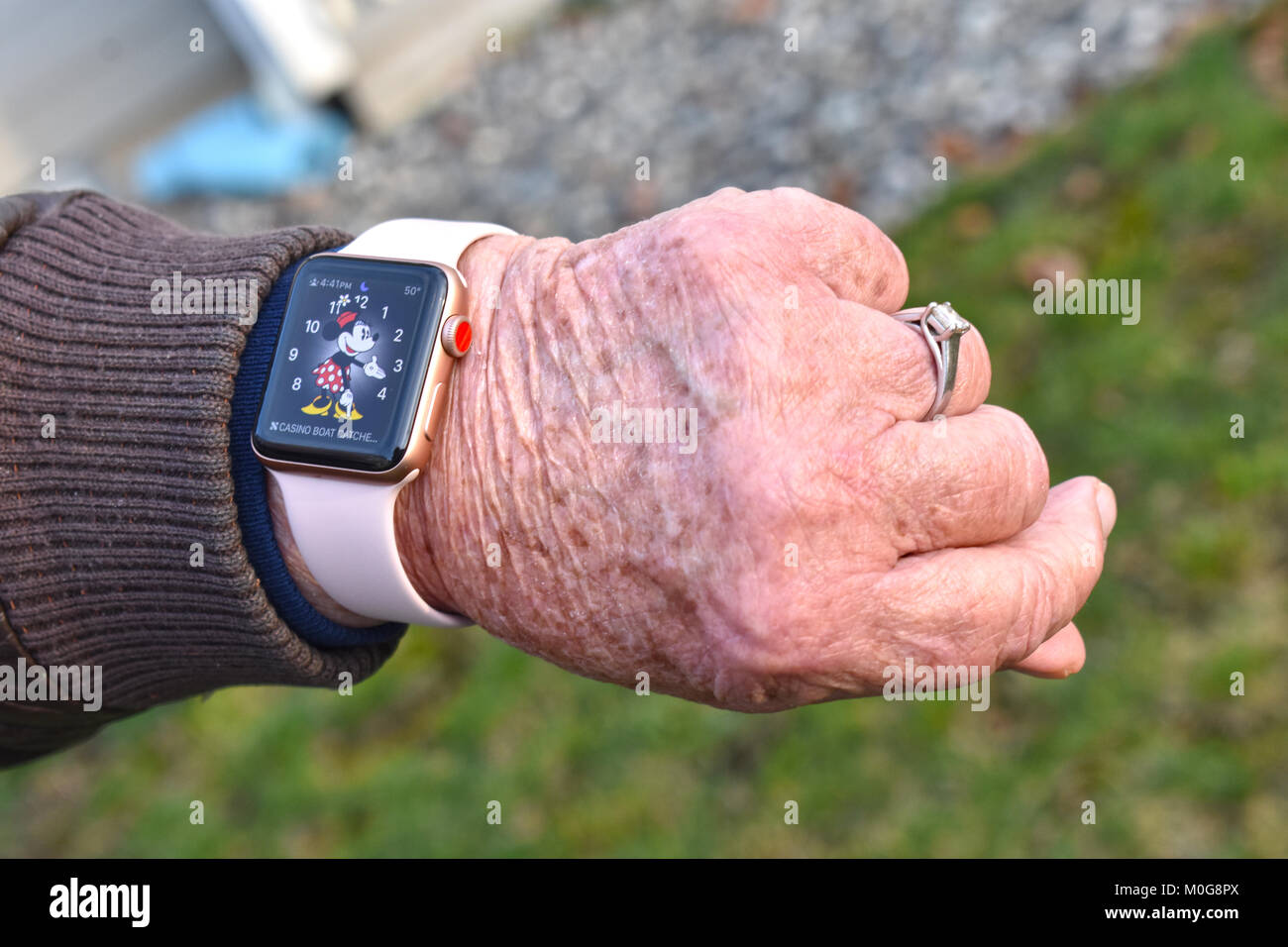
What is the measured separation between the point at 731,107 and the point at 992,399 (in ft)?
8.30

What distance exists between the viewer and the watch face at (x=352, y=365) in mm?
1685

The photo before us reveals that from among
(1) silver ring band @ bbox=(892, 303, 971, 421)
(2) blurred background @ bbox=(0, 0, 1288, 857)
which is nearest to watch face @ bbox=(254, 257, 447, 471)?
(1) silver ring band @ bbox=(892, 303, 971, 421)

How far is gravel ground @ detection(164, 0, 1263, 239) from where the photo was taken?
498 cm

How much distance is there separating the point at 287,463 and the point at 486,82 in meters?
5.49

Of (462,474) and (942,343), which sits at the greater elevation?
(942,343)

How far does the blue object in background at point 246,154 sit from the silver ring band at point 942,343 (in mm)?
5670

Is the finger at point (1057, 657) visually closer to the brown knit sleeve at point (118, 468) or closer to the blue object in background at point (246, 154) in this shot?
the brown knit sleeve at point (118, 468)

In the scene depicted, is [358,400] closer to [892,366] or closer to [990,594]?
[892,366]

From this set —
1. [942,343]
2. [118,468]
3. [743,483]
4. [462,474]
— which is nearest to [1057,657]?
[942,343]

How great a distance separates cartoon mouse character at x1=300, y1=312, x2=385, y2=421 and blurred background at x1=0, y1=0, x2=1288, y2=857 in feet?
6.91

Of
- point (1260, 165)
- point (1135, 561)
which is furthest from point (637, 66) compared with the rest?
point (1135, 561)

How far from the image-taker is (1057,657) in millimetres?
1834

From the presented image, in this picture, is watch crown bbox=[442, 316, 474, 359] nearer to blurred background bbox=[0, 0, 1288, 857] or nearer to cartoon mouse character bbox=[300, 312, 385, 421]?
cartoon mouse character bbox=[300, 312, 385, 421]
